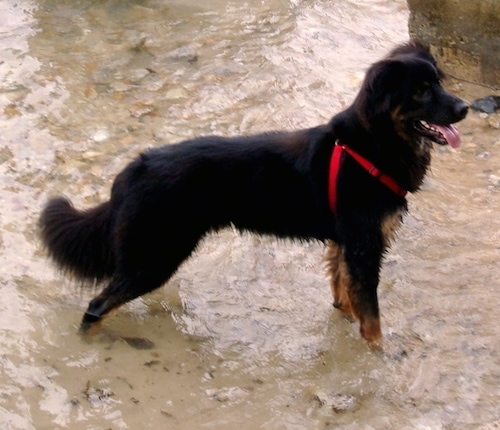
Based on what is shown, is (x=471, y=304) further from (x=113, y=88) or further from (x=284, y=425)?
(x=113, y=88)

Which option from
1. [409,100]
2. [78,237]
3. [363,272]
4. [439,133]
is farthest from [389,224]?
[78,237]

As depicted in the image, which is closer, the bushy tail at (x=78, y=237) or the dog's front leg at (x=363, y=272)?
the dog's front leg at (x=363, y=272)

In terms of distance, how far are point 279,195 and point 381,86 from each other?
886 millimetres

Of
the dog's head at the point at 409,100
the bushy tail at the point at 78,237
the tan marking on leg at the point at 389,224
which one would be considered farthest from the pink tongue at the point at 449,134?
the bushy tail at the point at 78,237

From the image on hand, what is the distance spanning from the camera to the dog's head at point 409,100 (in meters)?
3.83

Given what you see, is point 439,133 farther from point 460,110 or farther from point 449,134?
point 460,110

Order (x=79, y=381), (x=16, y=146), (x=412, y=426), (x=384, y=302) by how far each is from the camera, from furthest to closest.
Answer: (x=16, y=146)
(x=384, y=302)
(x=79, y=381)
(x=412, y=426)

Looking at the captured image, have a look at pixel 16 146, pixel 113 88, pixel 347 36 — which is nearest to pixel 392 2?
pixel 347 36

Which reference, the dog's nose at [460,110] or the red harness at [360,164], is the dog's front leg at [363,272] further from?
the dog's nose at [460,110]

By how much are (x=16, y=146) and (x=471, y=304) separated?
3898 millimetres

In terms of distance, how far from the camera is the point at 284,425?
A: 3.81 metres

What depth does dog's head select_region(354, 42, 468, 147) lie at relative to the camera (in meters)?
3.83

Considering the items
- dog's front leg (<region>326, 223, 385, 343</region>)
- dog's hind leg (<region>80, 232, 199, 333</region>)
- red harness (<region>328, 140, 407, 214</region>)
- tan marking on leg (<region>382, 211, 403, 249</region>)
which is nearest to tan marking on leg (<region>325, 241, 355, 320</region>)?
dog's front leg (<region>326, 223, 385, 343</region>)

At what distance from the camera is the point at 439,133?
3.94 metres
